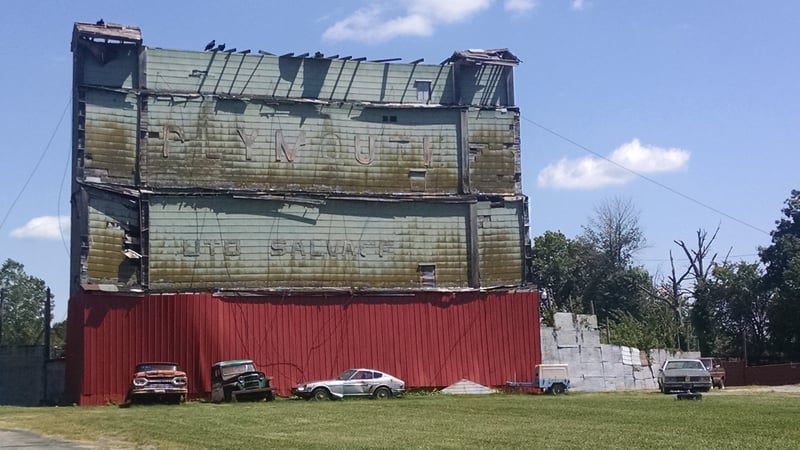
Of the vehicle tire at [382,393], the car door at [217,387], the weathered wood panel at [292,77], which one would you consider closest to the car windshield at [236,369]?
the car door at [217,387]

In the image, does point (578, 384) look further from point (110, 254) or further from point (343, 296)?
point (110, 254)

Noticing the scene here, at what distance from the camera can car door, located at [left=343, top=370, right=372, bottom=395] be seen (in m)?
40.1

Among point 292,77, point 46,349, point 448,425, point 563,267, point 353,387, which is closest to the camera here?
point 448,425

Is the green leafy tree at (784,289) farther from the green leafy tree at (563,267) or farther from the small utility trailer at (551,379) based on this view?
the small utility trailer at (551,379)

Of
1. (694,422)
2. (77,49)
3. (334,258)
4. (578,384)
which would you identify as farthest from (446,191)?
(694,422)

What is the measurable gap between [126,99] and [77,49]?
324cm

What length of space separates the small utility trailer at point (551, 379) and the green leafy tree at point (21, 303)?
6583 cm

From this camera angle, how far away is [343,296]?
4694 centimetres

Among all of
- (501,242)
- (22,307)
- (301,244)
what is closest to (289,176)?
(301,244)

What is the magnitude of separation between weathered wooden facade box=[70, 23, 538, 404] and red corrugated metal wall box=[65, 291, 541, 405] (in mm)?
311

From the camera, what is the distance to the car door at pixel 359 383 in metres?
40.1

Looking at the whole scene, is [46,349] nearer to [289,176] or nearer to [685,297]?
[289,176]

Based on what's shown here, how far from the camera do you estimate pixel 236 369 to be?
40.3 meters

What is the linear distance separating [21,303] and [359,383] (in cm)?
6945
